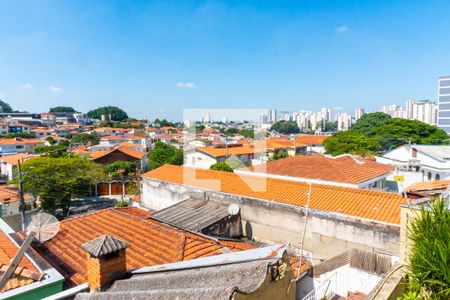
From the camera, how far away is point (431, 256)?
3695mm

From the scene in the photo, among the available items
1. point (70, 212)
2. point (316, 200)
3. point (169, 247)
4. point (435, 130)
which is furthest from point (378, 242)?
point (435, 130)

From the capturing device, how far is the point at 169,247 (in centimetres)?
669

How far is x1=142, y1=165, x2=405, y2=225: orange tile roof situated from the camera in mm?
8163

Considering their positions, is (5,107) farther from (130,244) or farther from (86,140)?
(130,244)

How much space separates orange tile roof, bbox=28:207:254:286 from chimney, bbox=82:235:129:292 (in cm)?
161

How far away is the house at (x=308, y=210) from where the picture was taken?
7793 millimetres

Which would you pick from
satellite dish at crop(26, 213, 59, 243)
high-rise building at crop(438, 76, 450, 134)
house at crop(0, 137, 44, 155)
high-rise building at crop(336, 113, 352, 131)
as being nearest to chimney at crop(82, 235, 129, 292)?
satellite dish at crop(26, 213, 59, 243)

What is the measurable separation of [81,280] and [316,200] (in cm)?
686

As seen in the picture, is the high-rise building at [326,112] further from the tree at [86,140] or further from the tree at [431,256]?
the tree at [431,256]

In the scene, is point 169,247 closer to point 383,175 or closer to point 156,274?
point 156,274

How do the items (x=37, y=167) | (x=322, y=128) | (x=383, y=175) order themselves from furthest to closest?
(x=322, y=128) < (x=37, y=167) < (x=383, y=175)

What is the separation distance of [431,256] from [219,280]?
2.77 metres

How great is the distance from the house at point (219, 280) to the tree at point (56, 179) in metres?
18.2

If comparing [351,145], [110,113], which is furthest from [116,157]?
[110,113]
